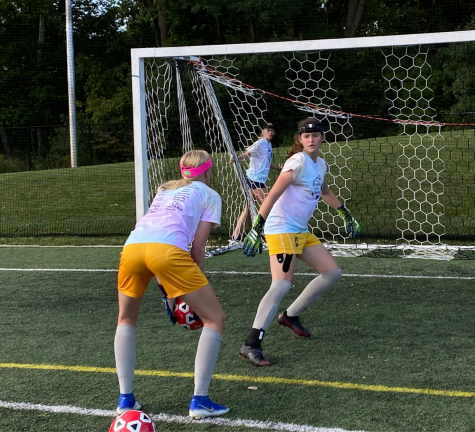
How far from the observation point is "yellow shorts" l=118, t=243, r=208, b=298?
3.69 metres

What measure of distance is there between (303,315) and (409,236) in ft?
18.7

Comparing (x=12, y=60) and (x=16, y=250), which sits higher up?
(x=12, y=60)

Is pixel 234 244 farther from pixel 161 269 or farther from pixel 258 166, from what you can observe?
pixel 161 269

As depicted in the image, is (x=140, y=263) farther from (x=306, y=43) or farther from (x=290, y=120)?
Answer: (x=290, y=120)

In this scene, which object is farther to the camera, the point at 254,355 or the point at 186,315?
the point at 254,355

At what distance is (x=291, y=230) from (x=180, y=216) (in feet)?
4.84

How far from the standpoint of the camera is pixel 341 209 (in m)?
5.66

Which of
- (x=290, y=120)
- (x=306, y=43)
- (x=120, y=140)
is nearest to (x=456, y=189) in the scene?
(x=290, y=120)

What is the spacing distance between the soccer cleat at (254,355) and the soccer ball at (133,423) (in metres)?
1.45

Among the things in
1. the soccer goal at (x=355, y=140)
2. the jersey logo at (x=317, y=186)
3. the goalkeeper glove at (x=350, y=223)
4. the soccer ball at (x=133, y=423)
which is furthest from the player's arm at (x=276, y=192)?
the soccer goal at (x=355, y=140)

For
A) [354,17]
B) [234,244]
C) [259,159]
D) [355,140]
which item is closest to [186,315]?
[234,244]

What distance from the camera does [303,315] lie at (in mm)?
6211

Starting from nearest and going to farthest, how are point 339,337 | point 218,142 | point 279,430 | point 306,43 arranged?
point 279,430, point 339,337, point 306,43, point 218,142

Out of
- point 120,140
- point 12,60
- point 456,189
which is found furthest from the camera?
point 12,60
